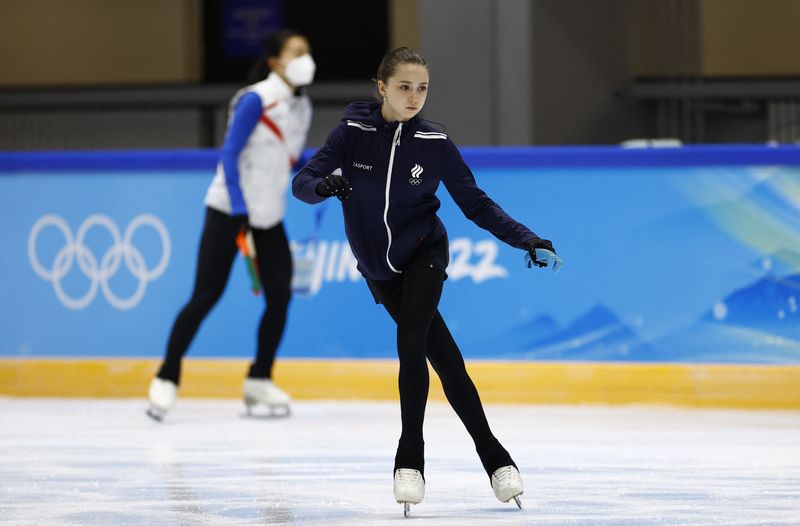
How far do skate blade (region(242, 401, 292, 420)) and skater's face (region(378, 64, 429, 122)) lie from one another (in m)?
3.01

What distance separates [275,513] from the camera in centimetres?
443

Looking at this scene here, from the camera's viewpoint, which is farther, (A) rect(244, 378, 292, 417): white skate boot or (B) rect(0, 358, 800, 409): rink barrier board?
(B) rect(0, 358, 800, 409): rink barrier board

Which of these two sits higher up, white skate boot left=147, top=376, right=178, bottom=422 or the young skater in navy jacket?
the young skater in navy jacket

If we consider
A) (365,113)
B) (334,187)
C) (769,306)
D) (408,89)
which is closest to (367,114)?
(365,113)

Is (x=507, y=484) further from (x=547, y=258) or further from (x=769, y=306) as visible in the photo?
(x=769, y=306)

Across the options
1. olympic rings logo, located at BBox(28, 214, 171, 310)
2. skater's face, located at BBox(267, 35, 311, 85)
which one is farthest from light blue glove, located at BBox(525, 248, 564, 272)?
olympic rings logo, located at BBox(28, 214, 171, 310)

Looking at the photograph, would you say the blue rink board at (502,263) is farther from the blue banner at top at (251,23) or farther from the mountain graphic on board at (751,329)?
the blue banner at top at (251,23)

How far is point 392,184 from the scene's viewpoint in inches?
175

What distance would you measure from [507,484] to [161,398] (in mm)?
3053

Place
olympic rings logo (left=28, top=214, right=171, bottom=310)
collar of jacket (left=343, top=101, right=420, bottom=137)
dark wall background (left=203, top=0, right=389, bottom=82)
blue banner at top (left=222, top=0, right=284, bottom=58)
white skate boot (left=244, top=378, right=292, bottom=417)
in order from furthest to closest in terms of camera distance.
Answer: blue banner at top (left=222, top=0, right=284, bottom=58), dark wall background (left=203, top=0, right=389, bottom=82), olympic rings logo (left=28, top=214, right=171, bottom=310), white skate boot (left=244, top=378, right=292, bottom=417), collar of jacket (left=343, top=101, right=420, bottom=137)

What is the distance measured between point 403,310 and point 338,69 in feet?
37.5

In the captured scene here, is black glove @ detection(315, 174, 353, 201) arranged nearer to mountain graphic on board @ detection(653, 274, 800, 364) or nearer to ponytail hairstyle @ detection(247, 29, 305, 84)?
ponytail hairstyle @ detection(247, 29, 305, 84)

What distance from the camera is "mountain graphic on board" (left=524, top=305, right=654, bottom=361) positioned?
741 centimetres

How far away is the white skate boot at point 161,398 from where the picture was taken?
23.1ft
